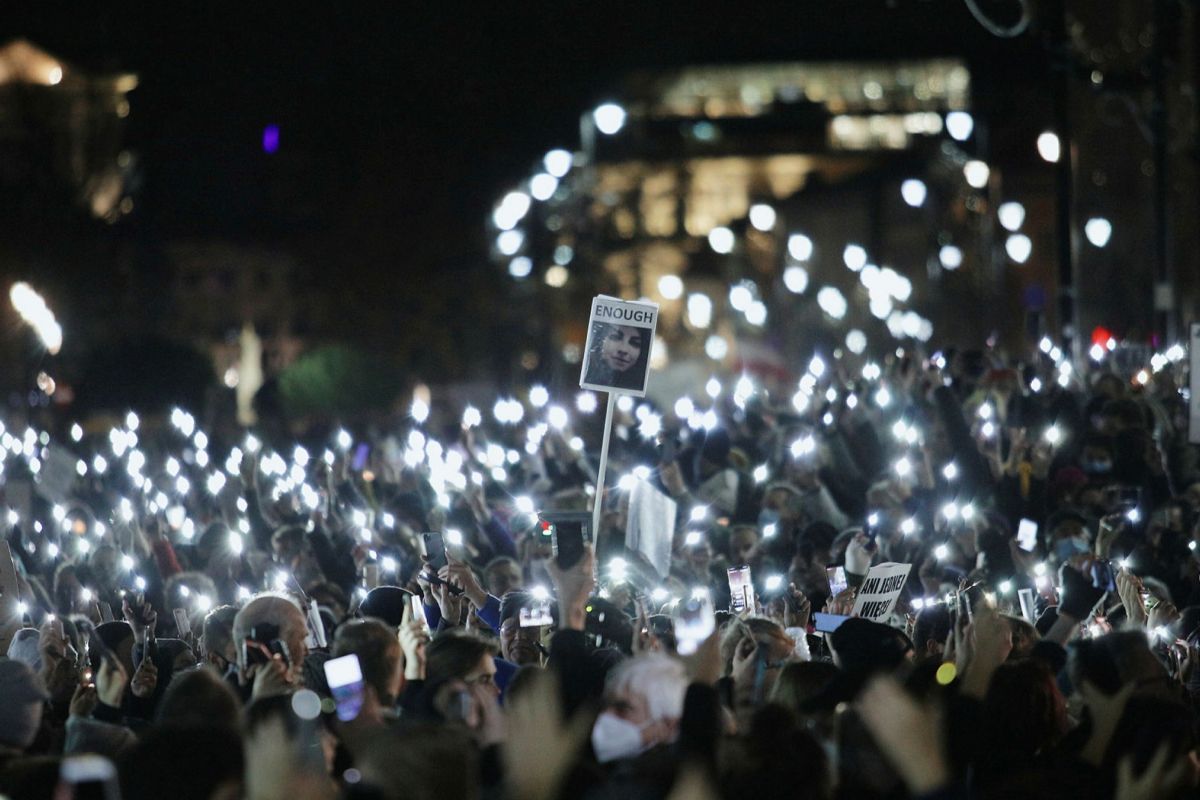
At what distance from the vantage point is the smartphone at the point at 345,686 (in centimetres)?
614

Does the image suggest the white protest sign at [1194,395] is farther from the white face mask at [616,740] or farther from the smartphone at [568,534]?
the white face mask at [616,740]

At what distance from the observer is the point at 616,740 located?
5.82 metres

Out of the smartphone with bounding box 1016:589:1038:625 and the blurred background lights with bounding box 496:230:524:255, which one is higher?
the blurred background lights with bounding box 496:230:524:255

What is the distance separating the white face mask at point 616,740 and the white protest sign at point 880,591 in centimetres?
242

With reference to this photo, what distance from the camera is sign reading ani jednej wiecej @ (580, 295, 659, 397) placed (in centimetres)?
1039

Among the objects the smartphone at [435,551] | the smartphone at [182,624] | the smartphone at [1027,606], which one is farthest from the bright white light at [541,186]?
the smartphone at [1027,606]

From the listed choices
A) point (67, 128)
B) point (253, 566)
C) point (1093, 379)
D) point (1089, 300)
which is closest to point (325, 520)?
point (253, 566)

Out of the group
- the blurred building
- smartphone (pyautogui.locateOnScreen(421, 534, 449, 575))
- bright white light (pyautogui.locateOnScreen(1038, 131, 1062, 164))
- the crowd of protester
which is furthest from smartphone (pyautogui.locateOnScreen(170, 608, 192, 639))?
the blurred building

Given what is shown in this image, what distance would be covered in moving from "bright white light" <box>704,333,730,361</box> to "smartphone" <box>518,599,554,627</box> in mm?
66531

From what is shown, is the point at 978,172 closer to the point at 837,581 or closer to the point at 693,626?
the point at 837,581

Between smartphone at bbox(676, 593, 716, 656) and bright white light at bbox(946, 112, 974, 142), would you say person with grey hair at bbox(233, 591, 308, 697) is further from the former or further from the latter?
bright white light at bbox(946, 112, 974, 142)

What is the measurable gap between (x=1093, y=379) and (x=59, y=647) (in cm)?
1118

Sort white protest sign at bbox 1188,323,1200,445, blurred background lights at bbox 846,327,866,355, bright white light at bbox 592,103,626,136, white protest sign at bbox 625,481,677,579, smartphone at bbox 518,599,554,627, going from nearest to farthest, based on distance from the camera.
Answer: smartphone at bbox 518,599,554,627 < white protest sign at bbox 625,481,677,579 < white protest sign at bbox 1188,323,1200,445 < bright white light at bbox 592,103,626,136 < blurred background lights at bbox 846,327,866,355

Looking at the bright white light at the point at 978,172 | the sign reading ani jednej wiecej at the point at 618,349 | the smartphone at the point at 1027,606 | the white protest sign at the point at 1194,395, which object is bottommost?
the smartphone at the point at 1027,606
